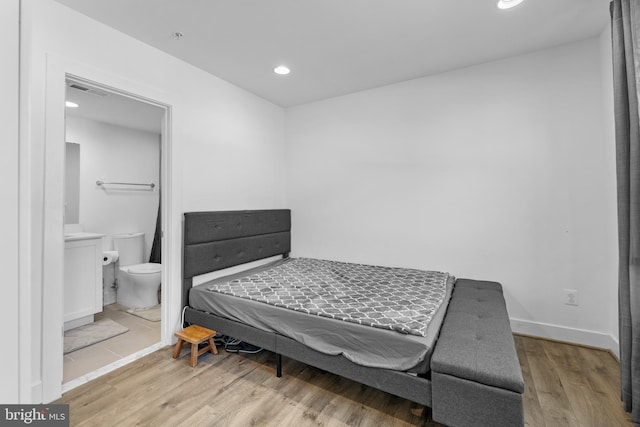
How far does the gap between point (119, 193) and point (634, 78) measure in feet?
16.9

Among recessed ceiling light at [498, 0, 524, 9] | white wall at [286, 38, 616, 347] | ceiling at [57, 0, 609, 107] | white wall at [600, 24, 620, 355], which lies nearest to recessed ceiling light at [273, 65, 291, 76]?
ceiling at [57, 0, 609, 107]

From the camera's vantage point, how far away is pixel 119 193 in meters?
4.05

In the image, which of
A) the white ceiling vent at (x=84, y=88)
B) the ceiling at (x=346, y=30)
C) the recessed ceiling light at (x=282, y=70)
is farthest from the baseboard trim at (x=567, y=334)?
the white ceiling vent at (x=84, y=88)

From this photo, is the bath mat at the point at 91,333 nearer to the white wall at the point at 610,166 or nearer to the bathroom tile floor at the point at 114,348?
the bathroom tile floor at the point at 114,348

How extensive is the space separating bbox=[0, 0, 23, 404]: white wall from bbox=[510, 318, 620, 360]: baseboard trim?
3256mm

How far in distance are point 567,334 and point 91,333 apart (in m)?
4.32

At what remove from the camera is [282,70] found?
287cm

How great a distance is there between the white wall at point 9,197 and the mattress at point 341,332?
4.74 feet

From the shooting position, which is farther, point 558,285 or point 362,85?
point 362,85

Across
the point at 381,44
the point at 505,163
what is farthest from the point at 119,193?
the point at 505,163

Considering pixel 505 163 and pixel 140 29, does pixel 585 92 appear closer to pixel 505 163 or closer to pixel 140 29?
pixel 505 163

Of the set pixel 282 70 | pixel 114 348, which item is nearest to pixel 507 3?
pixel 282 70

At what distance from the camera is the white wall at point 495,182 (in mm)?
2410

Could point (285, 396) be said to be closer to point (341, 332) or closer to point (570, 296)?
point (341, 332)
